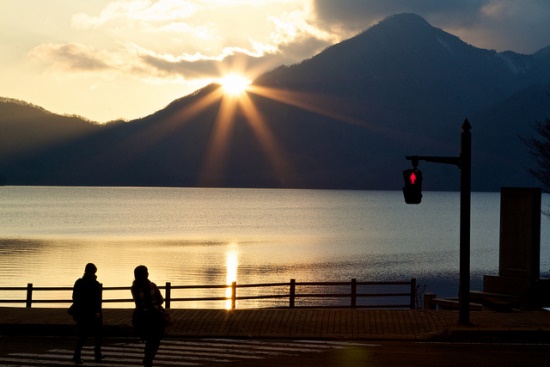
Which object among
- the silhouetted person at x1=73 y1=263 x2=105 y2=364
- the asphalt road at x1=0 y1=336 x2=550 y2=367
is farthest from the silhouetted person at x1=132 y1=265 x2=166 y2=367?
the silhouetted person at x1=73 y1=263 x2=105 y2=364

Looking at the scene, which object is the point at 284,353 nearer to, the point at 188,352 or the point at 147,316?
the point at 188,352

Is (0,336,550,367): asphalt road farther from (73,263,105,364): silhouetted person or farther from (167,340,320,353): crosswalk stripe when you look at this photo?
(73,263,105,364): silhouetted person

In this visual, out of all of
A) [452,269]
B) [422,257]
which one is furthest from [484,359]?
[422,257]

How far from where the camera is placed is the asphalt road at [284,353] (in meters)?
15.9

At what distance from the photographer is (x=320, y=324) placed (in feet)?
68.1

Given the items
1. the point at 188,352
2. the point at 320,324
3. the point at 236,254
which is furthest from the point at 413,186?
the point at 236,254

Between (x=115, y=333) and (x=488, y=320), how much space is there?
28.2 ft

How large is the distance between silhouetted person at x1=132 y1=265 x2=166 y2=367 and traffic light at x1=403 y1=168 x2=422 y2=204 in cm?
710

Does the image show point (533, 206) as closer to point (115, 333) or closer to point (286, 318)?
point (286, 318)

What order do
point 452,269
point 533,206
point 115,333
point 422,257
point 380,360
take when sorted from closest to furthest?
point 380,360
point 115,333
point 533,206
point 452,269
point 422,257

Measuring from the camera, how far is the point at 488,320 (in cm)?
2123

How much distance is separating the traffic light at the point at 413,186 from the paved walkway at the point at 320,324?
2.91 meters

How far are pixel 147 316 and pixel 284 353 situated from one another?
374 centimetres

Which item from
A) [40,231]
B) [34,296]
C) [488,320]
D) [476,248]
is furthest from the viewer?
[40,231]
